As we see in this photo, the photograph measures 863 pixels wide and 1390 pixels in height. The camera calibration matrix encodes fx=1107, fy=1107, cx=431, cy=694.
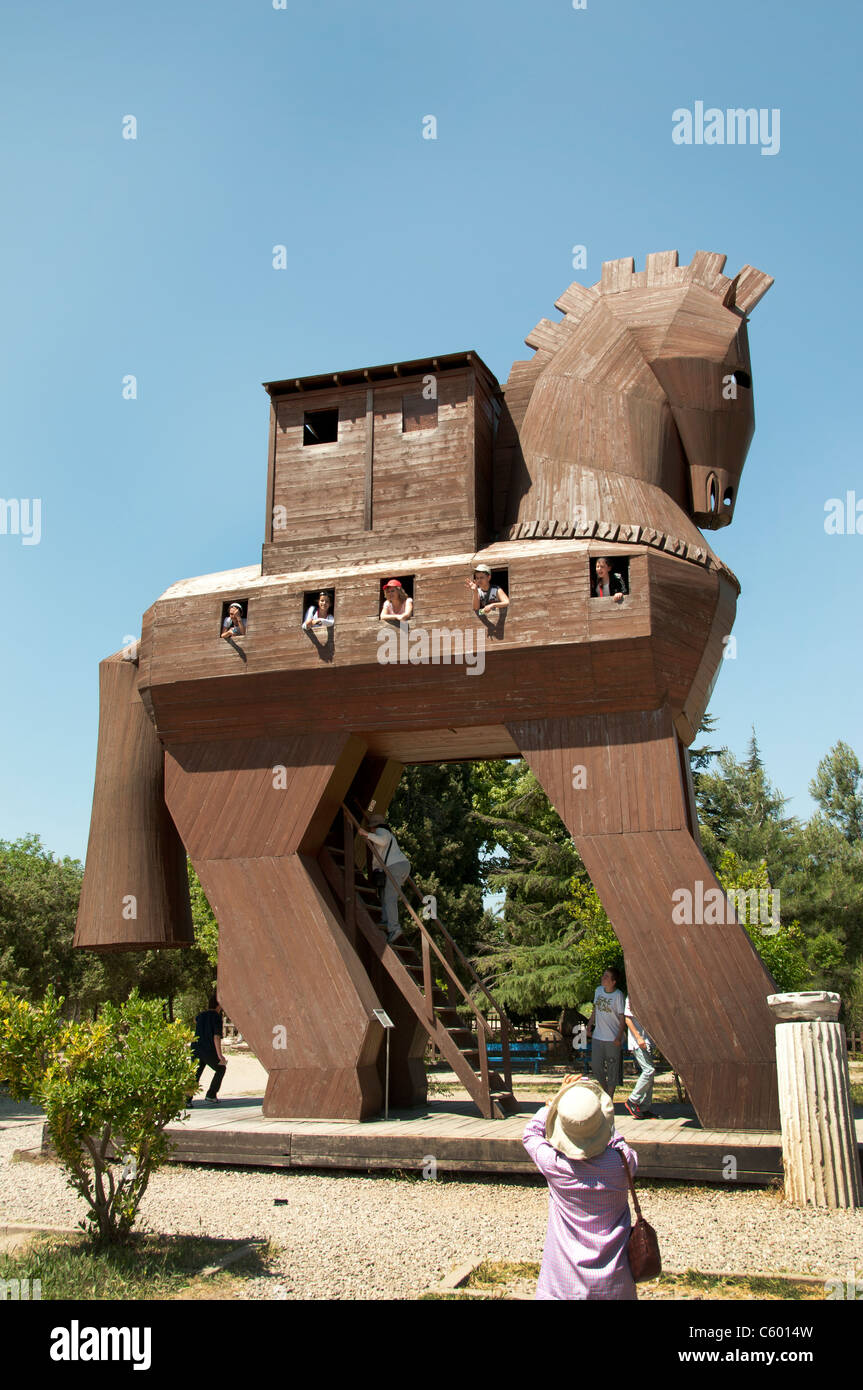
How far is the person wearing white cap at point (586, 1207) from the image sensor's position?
4.58 meters

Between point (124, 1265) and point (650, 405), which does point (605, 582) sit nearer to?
point (650, 405)

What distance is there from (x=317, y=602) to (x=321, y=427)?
10.1ft

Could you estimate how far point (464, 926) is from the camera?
3262cm

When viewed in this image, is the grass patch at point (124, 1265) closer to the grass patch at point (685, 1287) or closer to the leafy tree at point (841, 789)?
the grass patch at point (685, 1287)

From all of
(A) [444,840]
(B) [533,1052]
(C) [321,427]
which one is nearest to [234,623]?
(C) [321,427]

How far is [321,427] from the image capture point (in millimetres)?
15156

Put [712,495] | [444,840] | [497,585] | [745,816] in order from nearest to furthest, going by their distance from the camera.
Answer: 1. [497,585]
2. [712,495]
3. [444,840]
4. [745,816]

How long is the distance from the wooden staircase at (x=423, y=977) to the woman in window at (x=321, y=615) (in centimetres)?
238

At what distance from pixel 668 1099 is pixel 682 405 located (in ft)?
31.8

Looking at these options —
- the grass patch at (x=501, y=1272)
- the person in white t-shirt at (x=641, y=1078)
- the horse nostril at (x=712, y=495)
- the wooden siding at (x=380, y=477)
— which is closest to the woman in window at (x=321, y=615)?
the wooden siding at (x=380, y=477)

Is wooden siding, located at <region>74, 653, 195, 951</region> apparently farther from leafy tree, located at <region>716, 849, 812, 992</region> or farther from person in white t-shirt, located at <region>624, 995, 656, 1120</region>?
leafy tree, located at <region>716, 849, 812, 992</region>

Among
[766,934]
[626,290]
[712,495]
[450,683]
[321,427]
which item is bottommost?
[766,934]

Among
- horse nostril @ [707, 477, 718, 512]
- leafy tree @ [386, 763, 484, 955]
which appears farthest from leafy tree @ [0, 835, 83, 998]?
horse nostril @ [707, 477, 718, 512]
